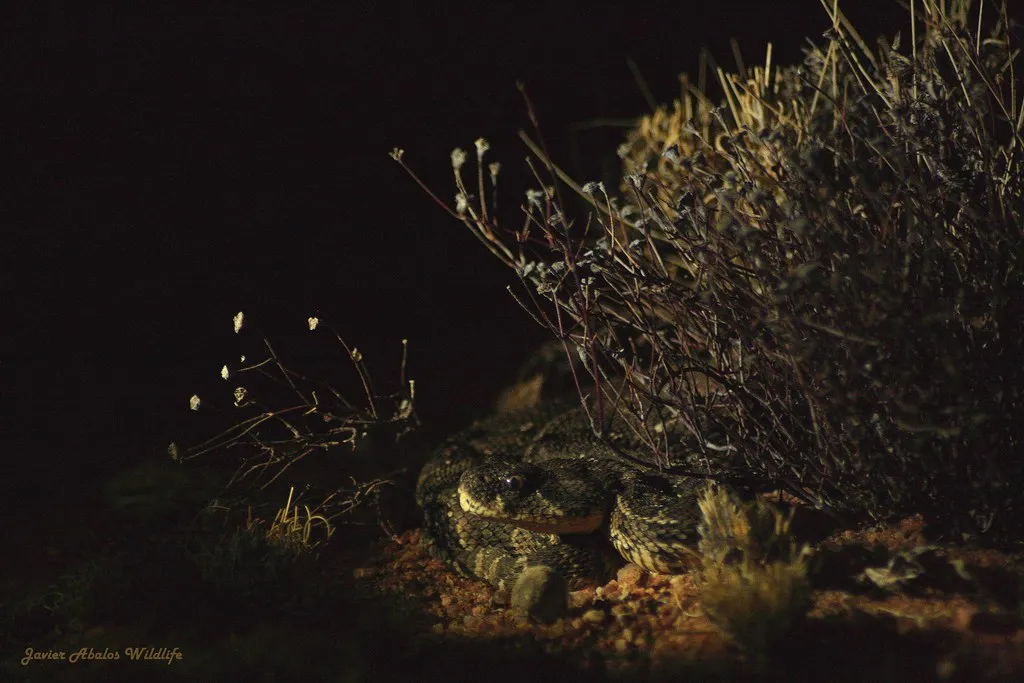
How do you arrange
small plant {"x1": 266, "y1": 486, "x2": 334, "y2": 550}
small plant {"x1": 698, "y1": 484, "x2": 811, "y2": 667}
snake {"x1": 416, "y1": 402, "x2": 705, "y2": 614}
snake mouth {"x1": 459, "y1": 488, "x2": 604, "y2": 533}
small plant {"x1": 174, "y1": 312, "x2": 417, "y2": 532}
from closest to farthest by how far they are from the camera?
small plant {"x1": 698, "y1": 484, "x2": 811, "y2": 667} → snake {"x1": 416, "y1": 402, "x2": 705, "y2": 614} → snake mouth {"x1": 459, "y1": 488, "x2": 604, "y2": 533} → small plant {"x1": 266, "y1": 486, "x2": 334, "y2": 550} → small plant {"x1": 174, "y1": 312, "x2": 417, "y2": 532}

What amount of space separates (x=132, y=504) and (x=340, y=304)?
2.19 metres

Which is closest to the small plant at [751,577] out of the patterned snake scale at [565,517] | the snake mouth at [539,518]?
the patterned snake scale at [565,517]

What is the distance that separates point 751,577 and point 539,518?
93cm

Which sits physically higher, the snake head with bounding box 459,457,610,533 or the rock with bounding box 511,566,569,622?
the snake head with bounding box 459,457,610,533

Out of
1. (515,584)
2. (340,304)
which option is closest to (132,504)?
(515,584)

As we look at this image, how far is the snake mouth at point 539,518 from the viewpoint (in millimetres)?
2963

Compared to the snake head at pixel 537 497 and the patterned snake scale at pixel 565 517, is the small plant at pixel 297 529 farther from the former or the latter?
the snake head at pixel 537 497

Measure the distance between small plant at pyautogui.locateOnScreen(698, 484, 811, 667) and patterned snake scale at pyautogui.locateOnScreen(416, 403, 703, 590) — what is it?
0.18 metres

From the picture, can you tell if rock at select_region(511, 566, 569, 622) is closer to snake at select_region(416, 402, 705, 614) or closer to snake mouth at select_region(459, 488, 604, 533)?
snake at select_region(416, 402, 705, 614)

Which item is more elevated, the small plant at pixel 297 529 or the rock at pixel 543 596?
the rock at pixel 543 596

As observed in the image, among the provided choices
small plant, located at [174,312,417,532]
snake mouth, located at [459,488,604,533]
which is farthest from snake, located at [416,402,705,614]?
small plant, located at [174,312,417,532]

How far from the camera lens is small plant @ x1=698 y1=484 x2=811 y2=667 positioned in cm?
214

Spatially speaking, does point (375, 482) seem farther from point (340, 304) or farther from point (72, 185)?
point (72, 185)

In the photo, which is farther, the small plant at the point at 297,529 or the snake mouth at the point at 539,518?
the small plant at the point at 297,529
